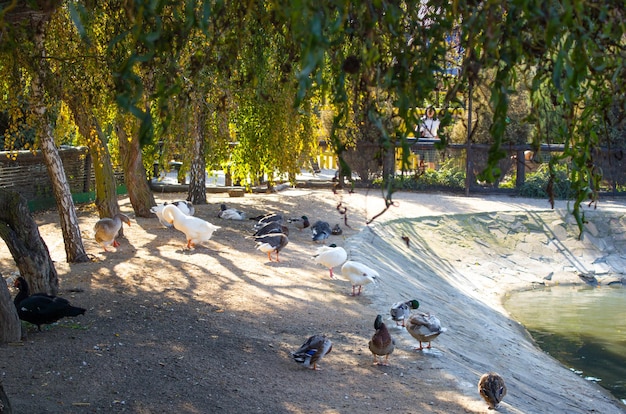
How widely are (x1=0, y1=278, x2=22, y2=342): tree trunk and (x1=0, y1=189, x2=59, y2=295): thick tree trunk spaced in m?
1.09

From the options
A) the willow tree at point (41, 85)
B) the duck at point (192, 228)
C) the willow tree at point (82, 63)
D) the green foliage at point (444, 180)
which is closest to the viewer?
the willow tree at point (41, 85)

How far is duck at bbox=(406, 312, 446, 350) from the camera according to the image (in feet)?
31.2

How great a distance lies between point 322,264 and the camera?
13242 mm

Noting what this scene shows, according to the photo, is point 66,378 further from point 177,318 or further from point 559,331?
point 559,331

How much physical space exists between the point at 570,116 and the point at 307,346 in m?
4.82

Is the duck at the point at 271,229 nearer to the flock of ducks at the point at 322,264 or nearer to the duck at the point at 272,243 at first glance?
the flock of ducks at the point at 322,264

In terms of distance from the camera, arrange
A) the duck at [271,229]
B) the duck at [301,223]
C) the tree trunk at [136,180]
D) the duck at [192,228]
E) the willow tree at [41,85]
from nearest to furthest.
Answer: the willow tree at [41,85], the duck at [192,228], the duck at [271,229], the duck at [301,223], the tree trunk at [136,180]

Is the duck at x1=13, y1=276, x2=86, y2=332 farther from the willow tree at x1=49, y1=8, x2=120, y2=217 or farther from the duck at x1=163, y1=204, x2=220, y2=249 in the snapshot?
the duck at x1=163, y1=204, x2=220, y2=249

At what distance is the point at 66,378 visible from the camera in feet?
23.8

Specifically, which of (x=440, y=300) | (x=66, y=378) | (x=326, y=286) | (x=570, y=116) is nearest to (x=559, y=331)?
(x=440, y=300)

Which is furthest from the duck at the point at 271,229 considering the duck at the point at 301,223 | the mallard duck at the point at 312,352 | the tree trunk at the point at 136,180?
the mallard duck at the point at 312,352

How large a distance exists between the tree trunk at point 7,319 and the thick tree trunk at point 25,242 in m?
1.09

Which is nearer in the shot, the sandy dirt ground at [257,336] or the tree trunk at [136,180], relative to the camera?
→ the sandy dirt ground at [257,336]

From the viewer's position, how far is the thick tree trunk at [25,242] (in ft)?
28.9
